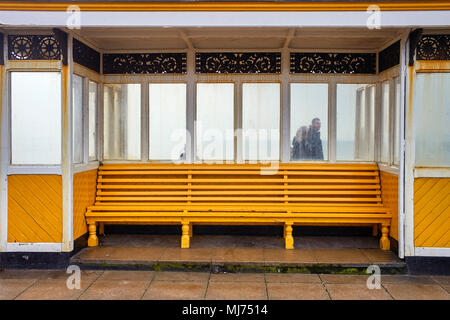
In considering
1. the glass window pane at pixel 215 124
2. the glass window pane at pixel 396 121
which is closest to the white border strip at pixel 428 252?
the glass window pane at pixel 396 121

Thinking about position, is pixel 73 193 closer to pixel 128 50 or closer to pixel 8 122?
pixel 8 122

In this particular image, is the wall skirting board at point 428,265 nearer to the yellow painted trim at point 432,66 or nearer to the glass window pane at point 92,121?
the yellow painted trim at point 432,66

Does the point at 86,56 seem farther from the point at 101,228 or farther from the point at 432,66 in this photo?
the point at 432,66

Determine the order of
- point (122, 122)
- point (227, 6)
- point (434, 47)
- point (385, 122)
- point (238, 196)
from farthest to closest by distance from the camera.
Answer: point (122, 122) → point (238, 196) → point (385, 122) → point (434, 47) → point (227, 6)

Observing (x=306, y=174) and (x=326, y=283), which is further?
(x=306, y=174)

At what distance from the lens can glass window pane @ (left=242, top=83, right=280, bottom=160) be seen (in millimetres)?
7324

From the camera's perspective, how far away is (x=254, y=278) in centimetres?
563

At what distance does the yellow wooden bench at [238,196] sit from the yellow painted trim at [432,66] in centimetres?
185

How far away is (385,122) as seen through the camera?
691 centimetres

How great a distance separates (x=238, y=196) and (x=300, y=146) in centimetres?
135

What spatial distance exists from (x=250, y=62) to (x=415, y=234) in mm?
3608

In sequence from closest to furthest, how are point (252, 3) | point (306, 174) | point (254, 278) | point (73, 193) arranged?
1. point (252, 3)
2. point (254, 278)
3. point (73, 193)
4. point (306, 174)

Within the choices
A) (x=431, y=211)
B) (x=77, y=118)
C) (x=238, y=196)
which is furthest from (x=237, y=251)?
(x=77, y=118)

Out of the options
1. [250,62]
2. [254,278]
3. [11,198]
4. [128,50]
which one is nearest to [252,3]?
[250,62]
